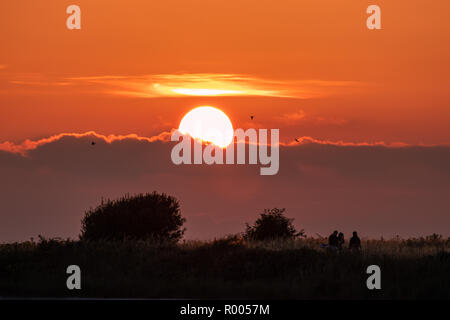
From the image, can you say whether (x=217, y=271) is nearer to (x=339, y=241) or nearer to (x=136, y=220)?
(x=339, y=241)

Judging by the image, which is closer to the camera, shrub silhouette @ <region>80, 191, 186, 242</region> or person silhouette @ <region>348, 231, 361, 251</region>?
person silhouette @ <region>348, 231, 361, 251</region>

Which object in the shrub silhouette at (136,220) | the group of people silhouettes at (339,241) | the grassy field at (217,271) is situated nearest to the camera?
the grassy field at (217,271)

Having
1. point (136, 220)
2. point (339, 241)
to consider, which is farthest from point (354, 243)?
point (136, 220)

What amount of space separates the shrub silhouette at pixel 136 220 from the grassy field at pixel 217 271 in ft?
43.4

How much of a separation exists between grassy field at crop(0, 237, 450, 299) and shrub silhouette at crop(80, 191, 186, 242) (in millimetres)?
13243

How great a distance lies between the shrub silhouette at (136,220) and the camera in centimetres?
6494

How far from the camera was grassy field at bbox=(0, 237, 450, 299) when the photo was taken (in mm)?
38312

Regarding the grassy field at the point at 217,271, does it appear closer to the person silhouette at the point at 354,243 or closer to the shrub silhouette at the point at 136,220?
the person silhouette at the point at 354,243

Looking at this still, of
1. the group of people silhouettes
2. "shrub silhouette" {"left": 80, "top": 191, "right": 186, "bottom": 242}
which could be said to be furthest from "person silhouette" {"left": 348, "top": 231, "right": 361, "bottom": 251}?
"shrub silhouette" {"left": 80, "top": 191, "right": 186, "bottom": 242}

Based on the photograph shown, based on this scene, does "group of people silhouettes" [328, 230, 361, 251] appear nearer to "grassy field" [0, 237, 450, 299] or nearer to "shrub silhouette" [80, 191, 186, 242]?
"grassy field" [0, 237, 450, 299]

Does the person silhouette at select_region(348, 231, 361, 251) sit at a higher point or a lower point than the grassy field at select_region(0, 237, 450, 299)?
higher

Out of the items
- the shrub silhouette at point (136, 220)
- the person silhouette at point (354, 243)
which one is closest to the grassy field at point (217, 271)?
the person silhouette at point (354, 243)
